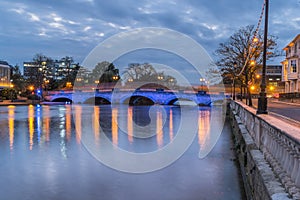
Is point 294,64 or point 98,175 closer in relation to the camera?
point 98,175

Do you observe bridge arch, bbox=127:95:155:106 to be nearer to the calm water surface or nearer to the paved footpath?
the paved footpath

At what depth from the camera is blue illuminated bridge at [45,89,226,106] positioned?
72250mm

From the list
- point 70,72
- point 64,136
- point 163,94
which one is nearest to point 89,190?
point 64,136

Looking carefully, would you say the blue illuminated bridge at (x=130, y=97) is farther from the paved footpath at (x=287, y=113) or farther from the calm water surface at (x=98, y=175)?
the calm water surface at (x=98, y=175)

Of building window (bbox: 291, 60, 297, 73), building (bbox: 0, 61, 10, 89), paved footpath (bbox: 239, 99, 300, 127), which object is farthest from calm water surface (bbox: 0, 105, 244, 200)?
building (bbox: 0, 61, 10, 89)

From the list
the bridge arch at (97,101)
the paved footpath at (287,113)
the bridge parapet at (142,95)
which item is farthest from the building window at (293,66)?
the bridge arch at (97,101)

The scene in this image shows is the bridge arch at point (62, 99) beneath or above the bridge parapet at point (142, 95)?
beneath

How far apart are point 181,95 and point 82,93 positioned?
28768 millimetres

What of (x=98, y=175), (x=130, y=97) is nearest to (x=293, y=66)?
(x=98, y=175)

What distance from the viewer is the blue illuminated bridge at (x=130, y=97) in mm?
72250

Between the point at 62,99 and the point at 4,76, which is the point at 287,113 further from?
the point at 4,76

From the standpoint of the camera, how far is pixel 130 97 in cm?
8769

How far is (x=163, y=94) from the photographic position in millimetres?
80000

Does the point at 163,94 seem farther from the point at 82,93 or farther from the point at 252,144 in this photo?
the point at 252,144
